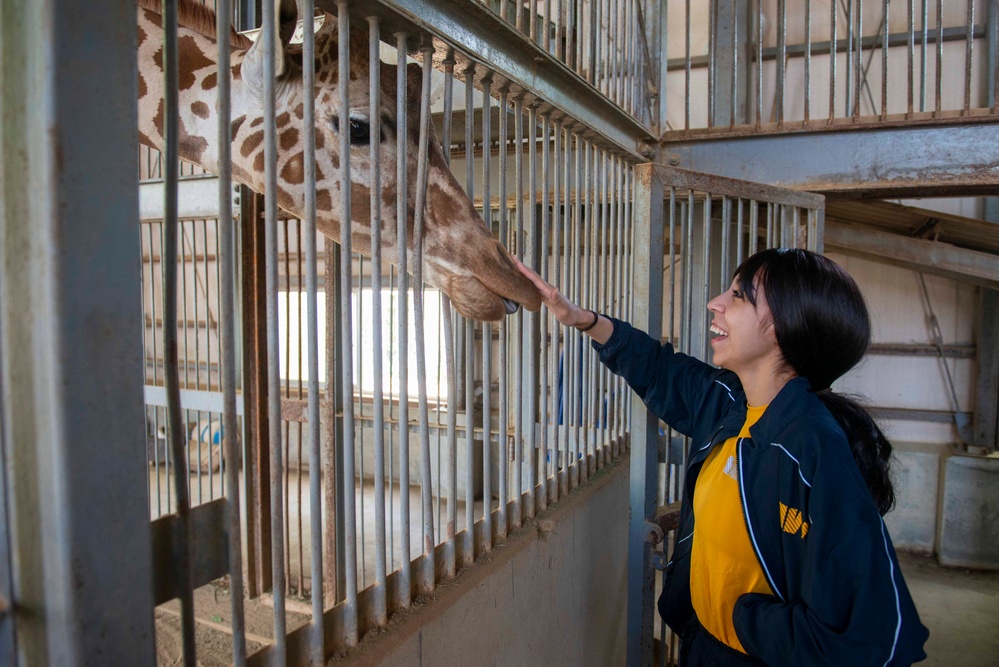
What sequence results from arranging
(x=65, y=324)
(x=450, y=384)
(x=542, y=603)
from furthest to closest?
(x=542, y=603) → (x=450, y=384) → (x=65, y=324)

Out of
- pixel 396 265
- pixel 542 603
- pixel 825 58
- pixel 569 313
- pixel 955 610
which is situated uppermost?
pixel 825 58

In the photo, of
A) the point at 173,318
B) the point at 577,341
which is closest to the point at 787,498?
the point at 173,318

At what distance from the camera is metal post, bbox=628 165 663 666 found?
1.75 metres

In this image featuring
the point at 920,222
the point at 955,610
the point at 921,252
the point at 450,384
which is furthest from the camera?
the point at 955,610

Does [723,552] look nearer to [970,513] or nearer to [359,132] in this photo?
[359,132]

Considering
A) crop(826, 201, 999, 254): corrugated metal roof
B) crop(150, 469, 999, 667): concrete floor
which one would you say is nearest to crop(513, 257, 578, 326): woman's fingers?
crop(150, 469, 999, 667): concrete floor

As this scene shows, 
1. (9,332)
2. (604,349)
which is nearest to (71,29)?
(9,332)

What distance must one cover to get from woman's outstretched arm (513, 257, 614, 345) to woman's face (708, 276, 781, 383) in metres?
0.38

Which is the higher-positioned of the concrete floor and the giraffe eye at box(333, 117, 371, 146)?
the giraffe eye at box(333, 117, 371, 146)

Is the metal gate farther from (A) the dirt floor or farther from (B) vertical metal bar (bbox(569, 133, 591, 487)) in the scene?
(A) the dirt floor

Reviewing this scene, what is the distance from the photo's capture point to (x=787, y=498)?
1116mm

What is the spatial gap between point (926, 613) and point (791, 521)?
400 cm

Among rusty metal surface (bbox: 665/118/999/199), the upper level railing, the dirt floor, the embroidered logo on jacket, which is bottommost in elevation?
the dirt floor

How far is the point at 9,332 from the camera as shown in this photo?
2.02 feet
